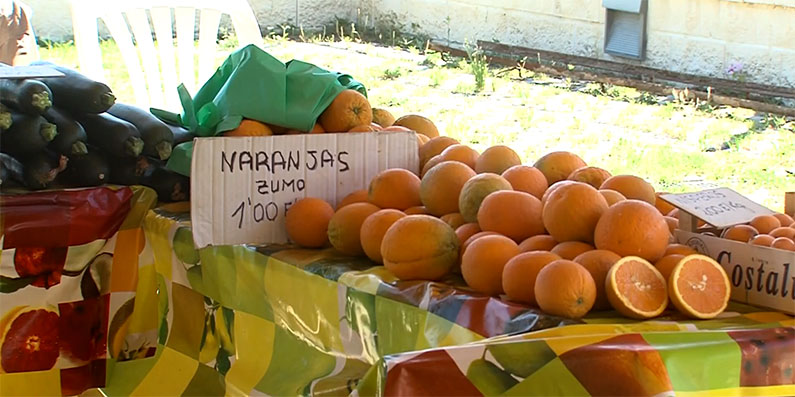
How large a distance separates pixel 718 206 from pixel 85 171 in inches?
45.4

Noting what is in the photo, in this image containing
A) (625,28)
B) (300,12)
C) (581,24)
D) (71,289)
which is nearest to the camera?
(71,289)

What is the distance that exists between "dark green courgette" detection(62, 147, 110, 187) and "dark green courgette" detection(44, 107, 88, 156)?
0.03 metres

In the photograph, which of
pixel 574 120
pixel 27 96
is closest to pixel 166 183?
pixel 27 96

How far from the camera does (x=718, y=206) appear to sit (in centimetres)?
141

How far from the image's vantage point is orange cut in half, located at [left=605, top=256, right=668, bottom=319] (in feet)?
3.93

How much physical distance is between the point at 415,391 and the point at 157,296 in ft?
3.34

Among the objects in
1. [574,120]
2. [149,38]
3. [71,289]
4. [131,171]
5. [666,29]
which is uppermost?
[666,29]

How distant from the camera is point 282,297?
157cm

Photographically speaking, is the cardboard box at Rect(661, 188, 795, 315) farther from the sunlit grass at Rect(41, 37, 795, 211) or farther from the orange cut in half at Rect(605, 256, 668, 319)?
the sunlit grass at Rect(41, 37, 795, 211)

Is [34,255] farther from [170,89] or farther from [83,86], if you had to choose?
[170,89]

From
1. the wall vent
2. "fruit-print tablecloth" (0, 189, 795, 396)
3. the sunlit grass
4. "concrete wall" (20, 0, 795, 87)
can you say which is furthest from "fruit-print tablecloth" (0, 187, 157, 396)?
the wall vent

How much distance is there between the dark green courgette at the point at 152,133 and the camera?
1.90m

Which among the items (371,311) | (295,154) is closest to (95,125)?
(295,154)

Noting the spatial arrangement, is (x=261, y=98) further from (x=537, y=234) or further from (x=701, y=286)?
(x=701, y=286)
